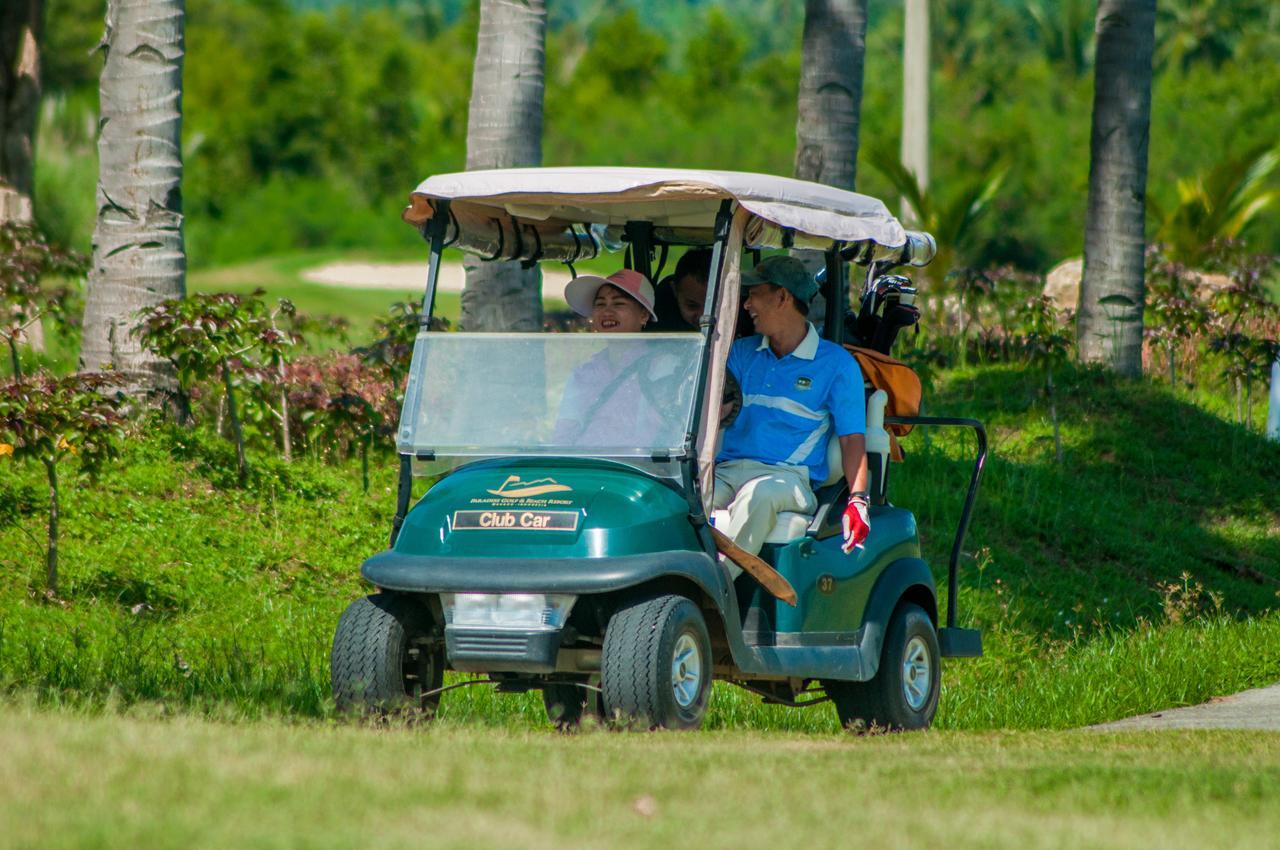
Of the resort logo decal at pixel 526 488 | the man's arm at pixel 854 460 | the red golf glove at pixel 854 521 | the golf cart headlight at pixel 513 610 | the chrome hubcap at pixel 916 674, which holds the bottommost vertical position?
the chrome hubcap at pixel 916 674

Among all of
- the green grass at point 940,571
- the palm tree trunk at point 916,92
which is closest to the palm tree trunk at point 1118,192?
the green grass at point 940,571

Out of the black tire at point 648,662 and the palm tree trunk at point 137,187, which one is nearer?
the black tire at point 648,662

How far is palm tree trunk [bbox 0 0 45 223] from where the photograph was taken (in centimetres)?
1525

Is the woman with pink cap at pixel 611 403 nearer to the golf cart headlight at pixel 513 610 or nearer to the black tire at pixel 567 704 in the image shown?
the golf cart headlight at pixel 513 610

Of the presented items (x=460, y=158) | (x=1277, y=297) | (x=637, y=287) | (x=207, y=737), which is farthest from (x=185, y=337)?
(x=460, y=158)

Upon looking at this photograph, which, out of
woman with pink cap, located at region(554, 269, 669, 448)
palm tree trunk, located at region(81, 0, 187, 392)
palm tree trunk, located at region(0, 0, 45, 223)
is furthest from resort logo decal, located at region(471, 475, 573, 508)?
palm tree trunk, located at region(0, 0, 45, 223)

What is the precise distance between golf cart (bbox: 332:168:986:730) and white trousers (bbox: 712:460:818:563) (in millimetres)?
69

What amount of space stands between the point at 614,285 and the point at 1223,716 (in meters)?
3.29

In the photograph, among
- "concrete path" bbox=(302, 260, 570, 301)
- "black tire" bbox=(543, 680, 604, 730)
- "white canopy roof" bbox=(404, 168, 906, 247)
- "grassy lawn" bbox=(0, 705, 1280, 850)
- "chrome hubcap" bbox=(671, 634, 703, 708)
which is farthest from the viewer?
"concrete path" bbox=(302, 260, 570, 301)

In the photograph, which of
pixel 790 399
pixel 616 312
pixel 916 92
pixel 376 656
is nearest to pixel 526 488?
pixel 376 656

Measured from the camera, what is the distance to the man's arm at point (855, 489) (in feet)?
21.7

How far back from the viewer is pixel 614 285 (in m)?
6.81

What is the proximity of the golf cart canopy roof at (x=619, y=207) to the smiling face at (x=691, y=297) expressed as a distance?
9.0 inches

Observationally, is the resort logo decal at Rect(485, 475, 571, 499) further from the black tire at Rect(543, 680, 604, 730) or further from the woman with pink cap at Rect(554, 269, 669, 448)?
the black tire at Rect(543, 680, 604, 730)
